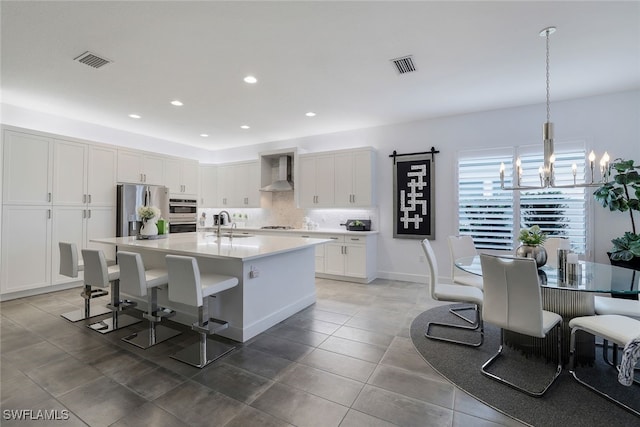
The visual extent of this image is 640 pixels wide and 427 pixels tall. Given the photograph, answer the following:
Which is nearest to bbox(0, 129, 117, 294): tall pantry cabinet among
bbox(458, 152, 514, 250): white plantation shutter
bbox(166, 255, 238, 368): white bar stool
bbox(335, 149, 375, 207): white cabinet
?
bbox(166, 255, 238, 368): white bar stool

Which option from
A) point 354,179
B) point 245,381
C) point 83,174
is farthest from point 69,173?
point 354,179

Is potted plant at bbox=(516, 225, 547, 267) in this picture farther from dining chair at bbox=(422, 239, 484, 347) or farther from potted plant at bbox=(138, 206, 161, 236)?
potted plant at bbox=(138, 206, 161, 236)

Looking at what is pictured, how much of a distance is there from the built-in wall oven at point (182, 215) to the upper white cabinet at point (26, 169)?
200cm

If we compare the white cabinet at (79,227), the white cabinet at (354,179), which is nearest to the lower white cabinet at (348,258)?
the white cabinet at (354,179)

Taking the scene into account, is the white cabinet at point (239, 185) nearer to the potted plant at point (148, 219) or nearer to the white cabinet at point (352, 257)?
the white cabinet at point (352, 257)

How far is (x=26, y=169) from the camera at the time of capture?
4188 millimetres

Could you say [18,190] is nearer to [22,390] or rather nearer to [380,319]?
[22,390]

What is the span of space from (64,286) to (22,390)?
128 inches

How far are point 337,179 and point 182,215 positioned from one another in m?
3.51

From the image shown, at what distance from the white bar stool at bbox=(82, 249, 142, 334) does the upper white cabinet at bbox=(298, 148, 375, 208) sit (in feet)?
11.7

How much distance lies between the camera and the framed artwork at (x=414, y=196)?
5.07 m

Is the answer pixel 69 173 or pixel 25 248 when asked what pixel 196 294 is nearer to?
pixel 25 248

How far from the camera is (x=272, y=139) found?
673 cm

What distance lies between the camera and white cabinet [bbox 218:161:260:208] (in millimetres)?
Result: 6775
